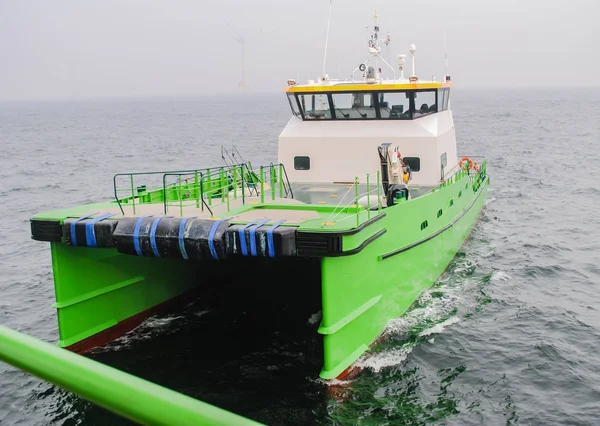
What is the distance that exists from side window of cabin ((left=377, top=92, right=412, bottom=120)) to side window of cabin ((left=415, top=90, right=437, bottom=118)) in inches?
10.0

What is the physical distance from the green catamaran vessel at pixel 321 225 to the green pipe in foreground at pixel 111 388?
674 centimetres

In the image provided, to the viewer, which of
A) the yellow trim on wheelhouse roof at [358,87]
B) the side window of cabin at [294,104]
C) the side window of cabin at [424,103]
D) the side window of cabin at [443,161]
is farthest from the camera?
the side window of cabin at [294,104]

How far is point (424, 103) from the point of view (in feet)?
43.9

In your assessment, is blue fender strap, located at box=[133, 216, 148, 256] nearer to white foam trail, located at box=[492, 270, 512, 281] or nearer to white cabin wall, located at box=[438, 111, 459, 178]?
white cabin wall, located at box=[438, 111, 459, 178]

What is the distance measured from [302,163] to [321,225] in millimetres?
5409

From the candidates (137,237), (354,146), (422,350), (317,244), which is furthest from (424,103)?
(137,237)

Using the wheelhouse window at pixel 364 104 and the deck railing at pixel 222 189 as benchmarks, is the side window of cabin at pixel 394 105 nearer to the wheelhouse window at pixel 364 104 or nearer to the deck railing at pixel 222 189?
the wheelhouse window at pixel 364 104

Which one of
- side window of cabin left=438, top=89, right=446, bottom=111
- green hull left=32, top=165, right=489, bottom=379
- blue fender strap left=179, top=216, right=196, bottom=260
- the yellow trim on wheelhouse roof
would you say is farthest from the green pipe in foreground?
side window of cabin left=438, top=89, right=446, bottom=111

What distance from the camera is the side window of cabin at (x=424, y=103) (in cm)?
1305

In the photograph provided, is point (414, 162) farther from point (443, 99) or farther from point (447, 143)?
point (443, 99)

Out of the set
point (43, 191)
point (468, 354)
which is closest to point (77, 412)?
point (468, 354)

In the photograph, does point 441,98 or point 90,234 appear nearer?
point 90,234

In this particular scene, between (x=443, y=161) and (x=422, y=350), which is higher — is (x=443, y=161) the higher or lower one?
the higher one

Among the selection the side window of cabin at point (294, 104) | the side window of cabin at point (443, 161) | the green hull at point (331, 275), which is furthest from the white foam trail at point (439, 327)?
the side window of cabin at point (294, 104)
